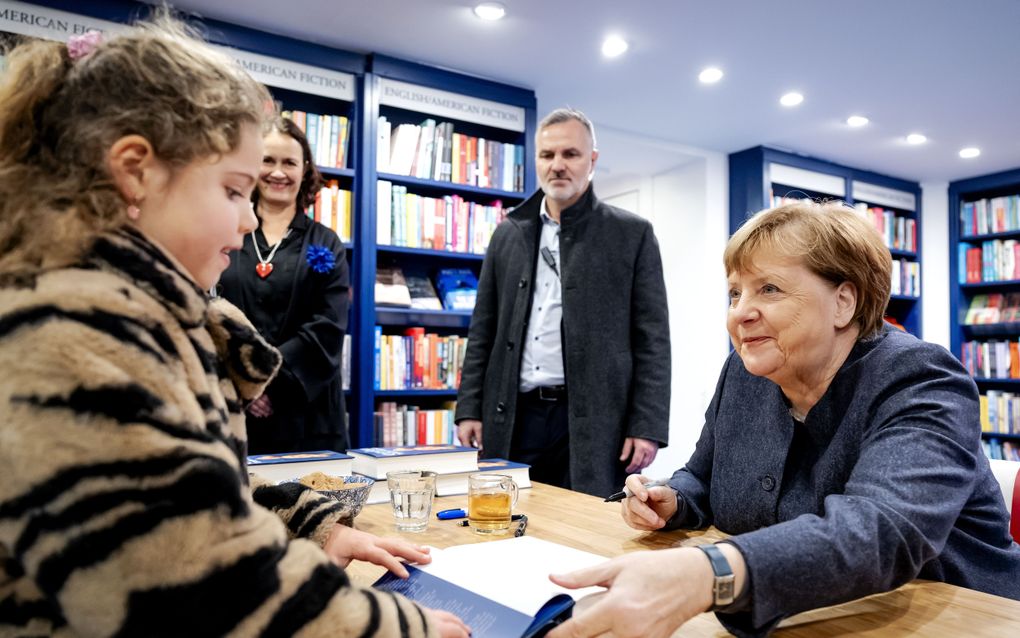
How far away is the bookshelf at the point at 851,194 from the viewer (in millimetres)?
5598

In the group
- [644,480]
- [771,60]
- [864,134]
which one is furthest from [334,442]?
[864,134]

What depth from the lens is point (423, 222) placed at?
4.10m

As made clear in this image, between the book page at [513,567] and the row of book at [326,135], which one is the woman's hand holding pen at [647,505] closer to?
the book page at [513,567]

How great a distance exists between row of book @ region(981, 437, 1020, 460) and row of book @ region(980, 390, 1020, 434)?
0.12 m

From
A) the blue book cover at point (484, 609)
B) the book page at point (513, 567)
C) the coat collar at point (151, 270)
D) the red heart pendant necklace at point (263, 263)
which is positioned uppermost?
the red heart pendant necklace at point (263, 263)

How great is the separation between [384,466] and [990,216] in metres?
6.58

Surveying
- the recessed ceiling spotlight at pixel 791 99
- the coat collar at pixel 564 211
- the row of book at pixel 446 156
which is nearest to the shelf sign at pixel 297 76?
the row of book at pixel 446 156

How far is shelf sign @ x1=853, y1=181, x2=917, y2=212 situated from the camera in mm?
6160

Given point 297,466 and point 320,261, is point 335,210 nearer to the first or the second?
point 320,261

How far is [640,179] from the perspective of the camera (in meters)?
6.42

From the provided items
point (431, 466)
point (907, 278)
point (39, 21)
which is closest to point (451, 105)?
point (39, 21)

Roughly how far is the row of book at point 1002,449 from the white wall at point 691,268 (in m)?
2.43

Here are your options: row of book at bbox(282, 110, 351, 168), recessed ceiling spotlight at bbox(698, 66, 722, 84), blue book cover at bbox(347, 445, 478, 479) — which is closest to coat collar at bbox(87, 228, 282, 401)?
blue book cover at bbox(347, 445, 478, 479)

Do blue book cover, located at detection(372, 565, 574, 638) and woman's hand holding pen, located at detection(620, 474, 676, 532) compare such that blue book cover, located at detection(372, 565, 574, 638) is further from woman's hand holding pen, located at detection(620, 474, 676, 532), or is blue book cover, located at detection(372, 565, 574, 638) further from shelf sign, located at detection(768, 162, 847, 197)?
shelf sign, located at detection(768, 162, 847, 197)
